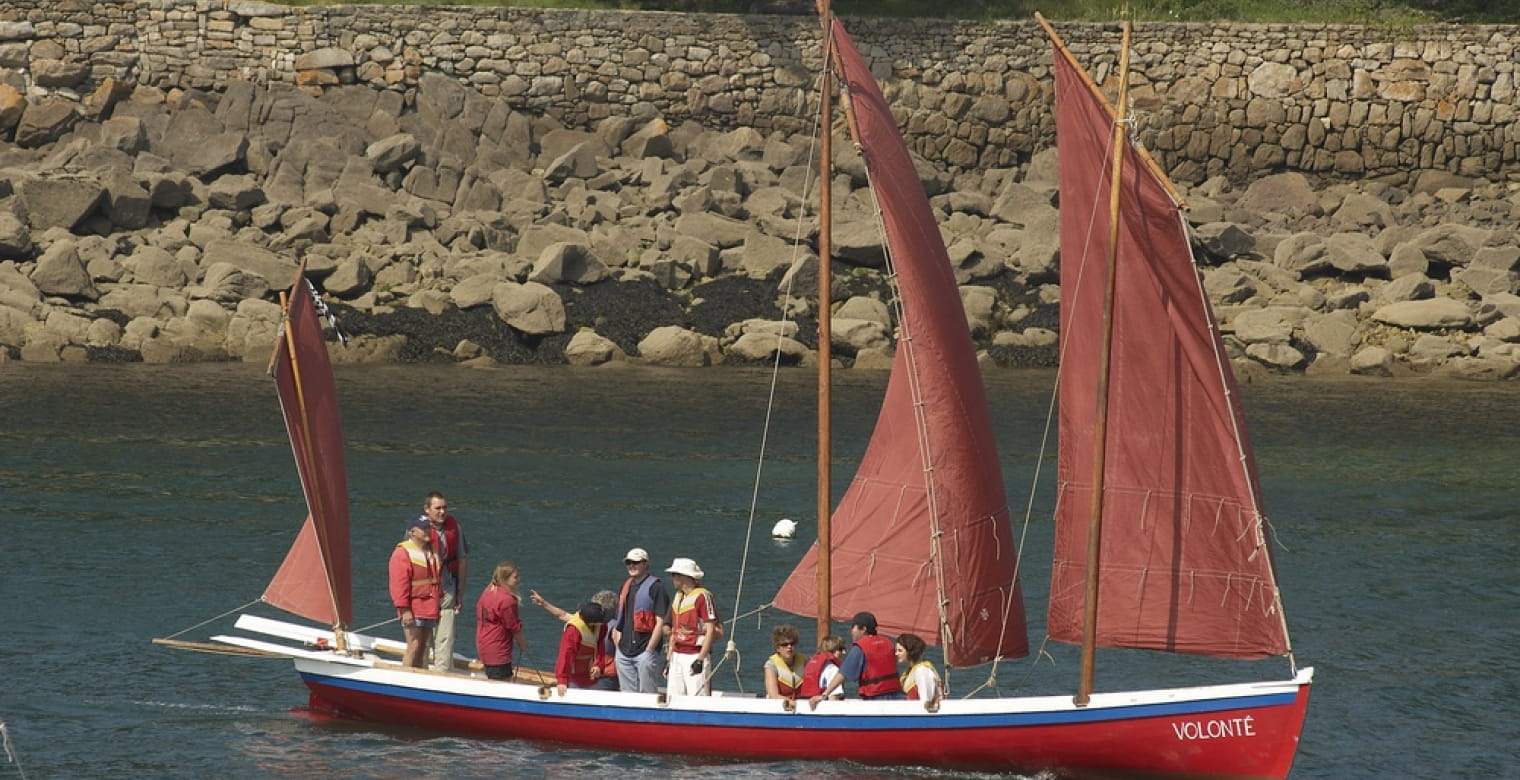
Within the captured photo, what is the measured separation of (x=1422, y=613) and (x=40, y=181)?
34904 millimetres

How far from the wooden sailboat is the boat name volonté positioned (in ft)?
0.10

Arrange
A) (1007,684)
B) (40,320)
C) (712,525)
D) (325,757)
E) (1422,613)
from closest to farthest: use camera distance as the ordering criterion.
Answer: (325,757), (1007,684), (1422,613), (712,525), (40,320)

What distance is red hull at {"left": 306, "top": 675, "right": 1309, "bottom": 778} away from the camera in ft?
62.9

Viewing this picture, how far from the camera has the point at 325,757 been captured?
21.1 metres

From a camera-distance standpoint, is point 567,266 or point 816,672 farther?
point 567,266

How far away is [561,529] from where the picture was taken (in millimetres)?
32625

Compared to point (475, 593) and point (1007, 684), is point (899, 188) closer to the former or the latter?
point (1007, 684)

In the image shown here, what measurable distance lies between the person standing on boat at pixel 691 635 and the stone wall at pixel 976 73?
39347mm

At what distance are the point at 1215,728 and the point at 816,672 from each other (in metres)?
3.83

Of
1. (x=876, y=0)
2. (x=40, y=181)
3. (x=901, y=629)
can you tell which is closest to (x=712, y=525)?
(x=901, y=629)

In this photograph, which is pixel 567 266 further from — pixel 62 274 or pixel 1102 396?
pixel 1102 396

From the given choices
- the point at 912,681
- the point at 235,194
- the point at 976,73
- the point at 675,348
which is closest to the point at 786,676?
the point at 912,681

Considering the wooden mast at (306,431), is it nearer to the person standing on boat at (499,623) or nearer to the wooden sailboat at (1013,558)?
the wooden sailboat at (1013,558)

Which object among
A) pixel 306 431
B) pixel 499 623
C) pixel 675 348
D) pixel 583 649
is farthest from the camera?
pixel 675 348
